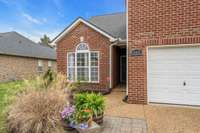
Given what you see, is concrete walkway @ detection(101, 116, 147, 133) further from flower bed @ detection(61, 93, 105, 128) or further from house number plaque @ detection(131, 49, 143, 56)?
house number plaque @ detection(131, 49, 143, 56)

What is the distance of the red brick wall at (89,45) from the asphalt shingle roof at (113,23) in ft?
4.03

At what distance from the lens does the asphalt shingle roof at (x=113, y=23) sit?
12750 millimetres

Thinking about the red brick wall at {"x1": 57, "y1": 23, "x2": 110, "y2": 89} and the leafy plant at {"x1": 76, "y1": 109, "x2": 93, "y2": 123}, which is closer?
the leafy plant at {"x1": 76, "y1": 109, "x2": 93, "y2": 123}

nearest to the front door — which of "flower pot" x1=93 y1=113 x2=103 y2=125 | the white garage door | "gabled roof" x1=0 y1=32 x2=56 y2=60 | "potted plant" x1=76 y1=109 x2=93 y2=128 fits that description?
the white garage door

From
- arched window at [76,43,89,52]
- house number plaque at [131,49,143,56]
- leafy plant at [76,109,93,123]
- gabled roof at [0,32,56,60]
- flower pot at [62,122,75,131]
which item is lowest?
flower pot at [62,122,75,131]

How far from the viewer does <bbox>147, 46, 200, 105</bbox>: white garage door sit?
769cm

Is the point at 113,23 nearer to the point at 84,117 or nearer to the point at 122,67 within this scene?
the point at 122,67

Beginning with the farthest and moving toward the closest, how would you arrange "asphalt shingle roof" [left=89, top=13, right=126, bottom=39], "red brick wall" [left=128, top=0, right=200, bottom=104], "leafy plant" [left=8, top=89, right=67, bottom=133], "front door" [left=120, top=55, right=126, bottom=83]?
"front door" [left=120, top=55, right=126, bottom=83] < "asphalt shingle roof" [left=89, top=13, right=126, bottom=39] < "red brick wall" [left=128, top=0, right=200, bottom=104] < "leafy plant" [left=8, top=89, right=67, bottom=133]

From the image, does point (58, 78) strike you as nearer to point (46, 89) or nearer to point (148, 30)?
point (46, 89)

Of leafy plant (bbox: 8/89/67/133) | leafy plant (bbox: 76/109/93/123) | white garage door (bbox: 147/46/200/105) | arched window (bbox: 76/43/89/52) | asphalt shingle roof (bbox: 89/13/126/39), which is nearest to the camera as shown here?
leafy plant (bbox: 8/89/67/133)

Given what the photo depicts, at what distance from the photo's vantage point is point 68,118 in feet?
16.4

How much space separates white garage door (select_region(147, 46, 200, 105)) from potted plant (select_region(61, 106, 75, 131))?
180 inches

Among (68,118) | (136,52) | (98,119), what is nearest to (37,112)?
(68,118)

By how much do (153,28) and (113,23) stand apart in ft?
22.9
